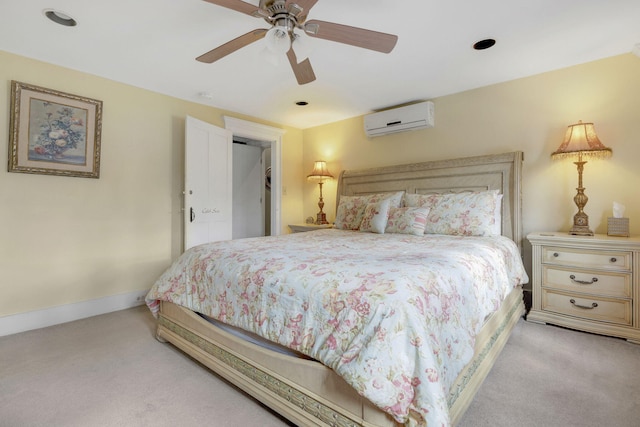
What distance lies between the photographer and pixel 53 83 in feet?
8.98

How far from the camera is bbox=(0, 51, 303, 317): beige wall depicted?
2574 mm

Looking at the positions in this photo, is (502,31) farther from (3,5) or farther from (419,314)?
(3,5)

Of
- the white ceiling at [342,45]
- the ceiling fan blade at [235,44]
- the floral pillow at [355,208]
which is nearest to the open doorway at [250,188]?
the white ceiling at [342,45]

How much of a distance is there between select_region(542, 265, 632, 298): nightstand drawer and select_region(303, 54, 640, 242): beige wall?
549 mm

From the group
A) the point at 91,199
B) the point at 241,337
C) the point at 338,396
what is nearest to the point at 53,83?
the point at 91,199

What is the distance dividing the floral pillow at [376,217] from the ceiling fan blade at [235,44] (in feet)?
6.26

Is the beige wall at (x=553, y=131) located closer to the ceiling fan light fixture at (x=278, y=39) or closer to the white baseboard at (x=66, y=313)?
the ceiling fan light fixture at (x=278, y=39)

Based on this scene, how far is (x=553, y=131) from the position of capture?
2.87 m

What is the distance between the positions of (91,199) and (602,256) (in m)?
4.50

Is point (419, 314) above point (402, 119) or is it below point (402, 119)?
below

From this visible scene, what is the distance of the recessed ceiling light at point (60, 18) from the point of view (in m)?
2.03

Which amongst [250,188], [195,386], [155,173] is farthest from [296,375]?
[250,188]

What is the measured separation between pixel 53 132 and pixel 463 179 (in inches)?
158

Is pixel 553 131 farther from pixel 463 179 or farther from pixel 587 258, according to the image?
pixel 587 258
